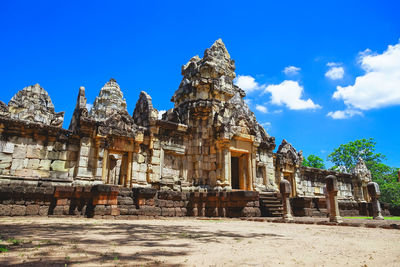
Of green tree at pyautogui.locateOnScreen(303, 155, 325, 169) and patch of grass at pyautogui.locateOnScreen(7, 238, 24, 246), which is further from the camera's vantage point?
green tree at pyautogui.locateOnScreen(303, 155, 325, 169)

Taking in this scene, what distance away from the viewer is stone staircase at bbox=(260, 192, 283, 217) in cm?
1288

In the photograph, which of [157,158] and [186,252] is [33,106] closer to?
[157,158]

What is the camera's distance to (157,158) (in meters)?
13.5

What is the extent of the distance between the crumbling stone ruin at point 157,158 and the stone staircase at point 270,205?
6 cm

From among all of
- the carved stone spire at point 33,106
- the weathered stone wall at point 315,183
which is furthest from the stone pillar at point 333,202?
the carved stone spire at point 33,106

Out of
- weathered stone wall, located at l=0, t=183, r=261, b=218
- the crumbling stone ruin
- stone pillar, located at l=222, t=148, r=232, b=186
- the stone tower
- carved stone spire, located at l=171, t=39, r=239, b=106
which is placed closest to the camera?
weathered stone wall, located at l=0, t=183, r=261, b=218

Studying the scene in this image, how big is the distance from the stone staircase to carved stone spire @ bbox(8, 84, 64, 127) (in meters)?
13.8

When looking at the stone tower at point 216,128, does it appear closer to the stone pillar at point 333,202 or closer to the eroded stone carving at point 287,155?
the eroded stone carving at point 287,155

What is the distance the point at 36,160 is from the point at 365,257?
10.8 meters

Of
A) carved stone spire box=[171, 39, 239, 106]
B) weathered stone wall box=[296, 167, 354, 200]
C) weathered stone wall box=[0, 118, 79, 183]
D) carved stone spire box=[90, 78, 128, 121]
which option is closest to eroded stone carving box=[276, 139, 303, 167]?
weathered stone wall box=[296, 167, 354, 200]

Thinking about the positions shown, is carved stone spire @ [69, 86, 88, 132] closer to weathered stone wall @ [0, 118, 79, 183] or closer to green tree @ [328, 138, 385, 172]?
weathered stone wall @ [0, 118, 79, 183]

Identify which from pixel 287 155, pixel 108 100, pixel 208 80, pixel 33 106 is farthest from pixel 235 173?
pixel 108 100

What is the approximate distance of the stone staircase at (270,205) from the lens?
42.2 feet

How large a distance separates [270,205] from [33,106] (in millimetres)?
16696
